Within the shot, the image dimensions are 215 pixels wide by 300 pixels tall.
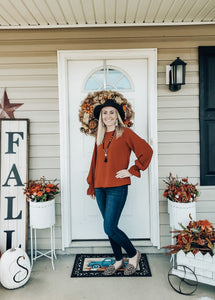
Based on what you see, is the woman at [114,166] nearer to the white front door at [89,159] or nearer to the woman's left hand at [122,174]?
the woman's left hand at [122,174]

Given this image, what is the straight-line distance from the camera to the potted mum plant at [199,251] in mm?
2256

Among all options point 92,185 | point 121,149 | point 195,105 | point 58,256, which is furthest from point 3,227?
point 195,105

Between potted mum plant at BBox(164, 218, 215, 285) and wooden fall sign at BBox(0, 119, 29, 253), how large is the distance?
176cm

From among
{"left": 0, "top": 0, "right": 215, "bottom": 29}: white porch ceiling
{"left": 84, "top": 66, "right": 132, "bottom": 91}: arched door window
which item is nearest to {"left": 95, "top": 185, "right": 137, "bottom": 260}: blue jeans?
{"left": 84, "top": 66, "right": 132, "bottom": 91}: arched door window

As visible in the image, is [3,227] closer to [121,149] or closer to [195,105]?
[121,149]

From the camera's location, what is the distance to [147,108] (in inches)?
121

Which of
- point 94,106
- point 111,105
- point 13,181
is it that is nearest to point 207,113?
point 111,105

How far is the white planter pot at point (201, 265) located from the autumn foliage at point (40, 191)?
144 cm

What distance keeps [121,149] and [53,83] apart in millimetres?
1207

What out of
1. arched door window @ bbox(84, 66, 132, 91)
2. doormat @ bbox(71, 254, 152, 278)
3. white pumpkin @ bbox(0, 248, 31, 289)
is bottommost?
doormat @ bbox(71, 254, 152, 278)

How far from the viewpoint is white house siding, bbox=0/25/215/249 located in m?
2.95

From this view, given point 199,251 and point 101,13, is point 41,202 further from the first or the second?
point 101,13

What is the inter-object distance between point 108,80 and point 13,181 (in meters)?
1.64

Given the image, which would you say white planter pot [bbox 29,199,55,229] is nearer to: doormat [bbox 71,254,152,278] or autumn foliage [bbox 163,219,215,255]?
doormat [bbox 71,254,152,278]
